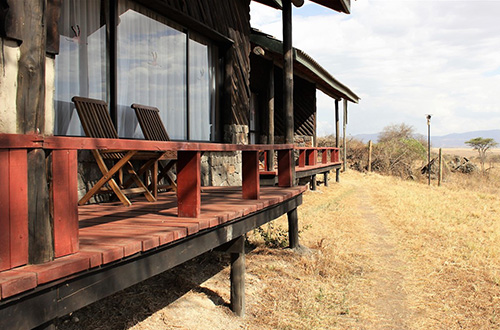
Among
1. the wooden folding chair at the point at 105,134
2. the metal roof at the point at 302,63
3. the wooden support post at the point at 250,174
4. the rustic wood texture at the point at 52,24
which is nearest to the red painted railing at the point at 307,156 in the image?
the metal roof at the point at 302,63

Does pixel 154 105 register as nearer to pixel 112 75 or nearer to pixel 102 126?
pixel 112 75

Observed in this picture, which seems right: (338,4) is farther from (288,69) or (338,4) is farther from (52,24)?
(52,24)

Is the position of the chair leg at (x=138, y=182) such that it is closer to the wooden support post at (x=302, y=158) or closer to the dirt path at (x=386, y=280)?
the dirt path at (x=386, y=280)

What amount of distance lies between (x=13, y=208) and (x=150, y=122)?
11.6ft

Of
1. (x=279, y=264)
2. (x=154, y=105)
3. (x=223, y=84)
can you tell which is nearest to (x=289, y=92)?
(x=223, y=84)

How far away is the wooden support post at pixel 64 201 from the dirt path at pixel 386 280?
279 centimetres

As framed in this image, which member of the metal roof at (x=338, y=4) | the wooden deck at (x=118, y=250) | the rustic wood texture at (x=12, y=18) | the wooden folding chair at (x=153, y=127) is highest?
the metal roof at (x=338, y=4)

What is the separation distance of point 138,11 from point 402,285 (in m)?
4.27

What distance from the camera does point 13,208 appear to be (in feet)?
5.89

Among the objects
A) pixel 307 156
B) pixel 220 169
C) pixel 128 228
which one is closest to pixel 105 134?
pixel 128 228

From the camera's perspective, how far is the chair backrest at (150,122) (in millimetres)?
5059

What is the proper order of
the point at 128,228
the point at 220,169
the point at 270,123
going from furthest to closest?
the point at 270,123 < the point at 220,169 < the point at 128,228

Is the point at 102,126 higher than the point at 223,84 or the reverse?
the reverse

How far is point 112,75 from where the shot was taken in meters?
4.84
